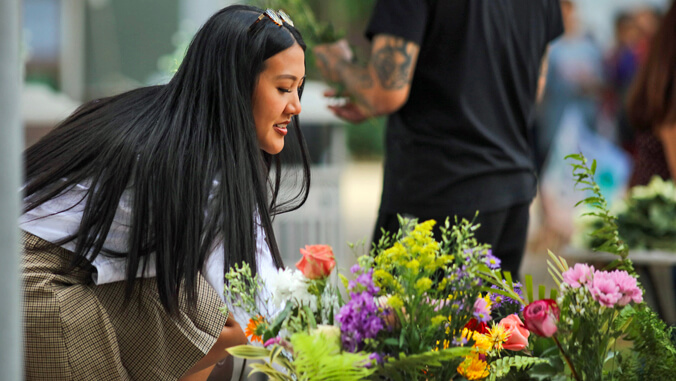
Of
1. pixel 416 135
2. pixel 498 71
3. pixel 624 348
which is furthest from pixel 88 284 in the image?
pixel 498 71

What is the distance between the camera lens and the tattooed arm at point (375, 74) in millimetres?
2270

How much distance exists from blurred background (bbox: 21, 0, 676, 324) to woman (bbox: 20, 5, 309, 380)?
42.8 inches

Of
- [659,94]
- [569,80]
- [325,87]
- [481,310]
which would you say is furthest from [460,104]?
[569,80]

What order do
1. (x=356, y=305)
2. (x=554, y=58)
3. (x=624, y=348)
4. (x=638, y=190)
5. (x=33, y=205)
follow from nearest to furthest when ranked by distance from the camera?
1. (x=356, y=305)
2. (x=624, y=348)
3. (x=33, y=205)
4. (x=638, y=190)
5. (x=554, y=58)

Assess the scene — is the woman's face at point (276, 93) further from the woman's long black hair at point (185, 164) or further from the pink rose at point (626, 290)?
the pink rose at point (626, 290)

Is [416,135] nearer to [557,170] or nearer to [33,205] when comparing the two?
[33,205]

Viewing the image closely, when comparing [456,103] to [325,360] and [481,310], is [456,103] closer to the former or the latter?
[481,310]

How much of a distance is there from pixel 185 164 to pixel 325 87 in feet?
10.1

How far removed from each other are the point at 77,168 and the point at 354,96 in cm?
110

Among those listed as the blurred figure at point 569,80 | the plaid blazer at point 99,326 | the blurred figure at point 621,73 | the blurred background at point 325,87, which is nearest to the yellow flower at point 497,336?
the plaid blazer at point 99,326

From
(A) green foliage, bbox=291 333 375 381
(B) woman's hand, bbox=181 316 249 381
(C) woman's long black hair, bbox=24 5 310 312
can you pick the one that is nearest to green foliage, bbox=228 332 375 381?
(A) green foliage, bbox=291 333 375 381

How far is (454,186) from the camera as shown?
2332 mm

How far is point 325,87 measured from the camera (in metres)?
4.49

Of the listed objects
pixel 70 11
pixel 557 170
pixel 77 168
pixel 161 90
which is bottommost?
pixel 557 170
